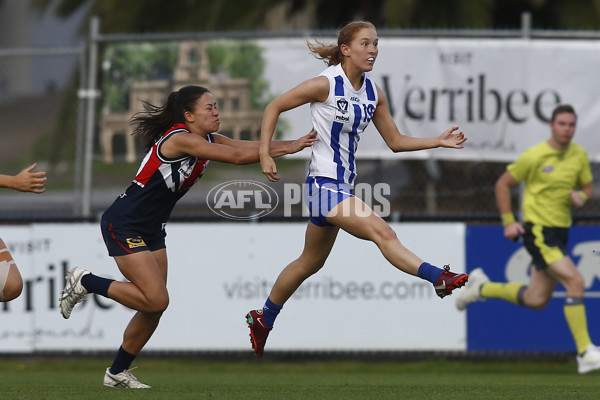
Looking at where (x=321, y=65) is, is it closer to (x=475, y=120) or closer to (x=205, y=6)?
(x=475, y=120)

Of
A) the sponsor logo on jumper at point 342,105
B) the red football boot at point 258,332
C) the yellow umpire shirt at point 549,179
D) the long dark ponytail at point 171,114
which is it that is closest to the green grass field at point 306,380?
the red football boot at point 258,332

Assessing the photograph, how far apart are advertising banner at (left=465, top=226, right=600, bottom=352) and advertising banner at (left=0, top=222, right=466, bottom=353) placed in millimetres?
170

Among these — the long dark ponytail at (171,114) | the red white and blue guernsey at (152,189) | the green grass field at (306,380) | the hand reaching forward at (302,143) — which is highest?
the long dark ponytail at (171,114)

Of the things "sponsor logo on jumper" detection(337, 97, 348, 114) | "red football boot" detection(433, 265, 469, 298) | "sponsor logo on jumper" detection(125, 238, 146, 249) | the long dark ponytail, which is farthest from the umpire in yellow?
"sponsor logo on jumper" detection(125, 238, 146, 249)

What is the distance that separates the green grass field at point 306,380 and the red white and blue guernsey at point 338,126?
5.05 ft

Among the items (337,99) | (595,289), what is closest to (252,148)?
(337,99)

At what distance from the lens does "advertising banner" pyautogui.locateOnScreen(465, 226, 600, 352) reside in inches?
412

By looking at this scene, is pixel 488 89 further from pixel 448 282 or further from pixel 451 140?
pixel 448 282

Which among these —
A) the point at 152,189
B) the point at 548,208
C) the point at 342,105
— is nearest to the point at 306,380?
the point at 152,189

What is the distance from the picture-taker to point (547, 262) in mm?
9727

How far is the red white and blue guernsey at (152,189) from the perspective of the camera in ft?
23.5

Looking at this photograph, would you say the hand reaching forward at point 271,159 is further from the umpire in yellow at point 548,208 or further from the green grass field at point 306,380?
the umpire in yellow at point 548,208

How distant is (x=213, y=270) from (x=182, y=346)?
84 cm

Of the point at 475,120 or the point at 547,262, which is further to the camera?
the point at 475,120
